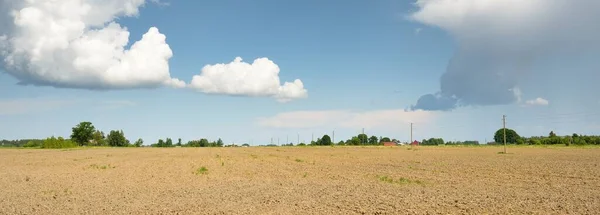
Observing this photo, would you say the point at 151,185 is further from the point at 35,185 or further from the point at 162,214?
the point at 162,214

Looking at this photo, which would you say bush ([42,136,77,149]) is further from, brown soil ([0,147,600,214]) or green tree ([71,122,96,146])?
brown soil ([0,147,600,214])

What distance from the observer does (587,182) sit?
88.2ft

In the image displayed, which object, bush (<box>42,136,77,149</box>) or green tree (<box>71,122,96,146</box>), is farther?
green tree (<box>71,122,96,146</box>)

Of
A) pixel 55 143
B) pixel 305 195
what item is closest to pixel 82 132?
pixel 55 143

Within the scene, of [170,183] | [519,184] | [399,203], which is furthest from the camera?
[170,183]

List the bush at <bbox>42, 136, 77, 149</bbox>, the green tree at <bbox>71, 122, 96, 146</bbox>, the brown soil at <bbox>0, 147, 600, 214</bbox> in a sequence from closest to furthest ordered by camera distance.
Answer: the brown soil at <bbox>0, 147, 600, 214</bbox> → the bush at <bbox>42, 136, 77, 149</bbox> → the green tree at <bbox>71, 122, 96, 146</bbox>

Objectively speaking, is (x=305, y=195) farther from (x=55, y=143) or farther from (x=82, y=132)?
(x=82, y=132)

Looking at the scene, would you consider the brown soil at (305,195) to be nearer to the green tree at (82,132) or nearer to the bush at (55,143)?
the bush at (55,143)

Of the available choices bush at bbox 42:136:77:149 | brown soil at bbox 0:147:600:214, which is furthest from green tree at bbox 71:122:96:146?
brown soil at bbox 0:147:600:214

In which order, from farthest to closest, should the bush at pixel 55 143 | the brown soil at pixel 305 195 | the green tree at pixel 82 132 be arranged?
1. the green tree at pixel 82 132
2. the bush at pixel 55 143
3. the brown soil at pixel 305 195

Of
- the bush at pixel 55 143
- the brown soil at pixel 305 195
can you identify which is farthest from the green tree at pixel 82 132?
the brown soil at pixel 305 195

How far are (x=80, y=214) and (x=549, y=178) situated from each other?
27000 mm

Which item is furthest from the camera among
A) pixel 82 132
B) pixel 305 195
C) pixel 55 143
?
pixel 82 132

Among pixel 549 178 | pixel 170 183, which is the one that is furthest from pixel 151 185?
pixel 549 178
